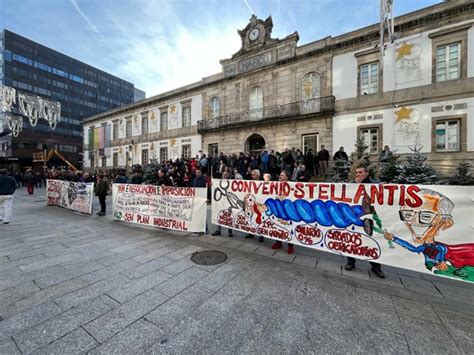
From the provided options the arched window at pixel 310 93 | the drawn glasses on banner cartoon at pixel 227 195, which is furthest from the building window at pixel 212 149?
the drawn glasses on banner cartoon at pixel 227 195

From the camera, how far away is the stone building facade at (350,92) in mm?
11359

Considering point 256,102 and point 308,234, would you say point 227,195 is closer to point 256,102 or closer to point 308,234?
point 308,234

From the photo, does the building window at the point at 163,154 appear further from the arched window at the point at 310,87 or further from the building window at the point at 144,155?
the arched window at the point at 310,87

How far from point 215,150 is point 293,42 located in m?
11.5

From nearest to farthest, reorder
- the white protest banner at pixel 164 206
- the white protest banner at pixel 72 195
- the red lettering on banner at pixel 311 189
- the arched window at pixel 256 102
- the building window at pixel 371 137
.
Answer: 1. the red lettering on banner at pixel 311 189
2. the white protest banner at pixel 164 206
3. the white protest banner at pixel 72 195
4. the building window at pixel 371 137
5. the arched window at pixel 256 102

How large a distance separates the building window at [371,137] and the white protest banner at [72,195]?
16084 mm

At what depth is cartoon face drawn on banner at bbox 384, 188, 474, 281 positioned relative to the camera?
2.68 m

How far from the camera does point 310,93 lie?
1565 centimetres

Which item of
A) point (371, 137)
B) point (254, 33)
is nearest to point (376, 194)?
point (371, 137)

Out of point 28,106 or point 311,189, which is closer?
point 311,189

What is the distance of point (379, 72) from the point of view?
13156 millimetres

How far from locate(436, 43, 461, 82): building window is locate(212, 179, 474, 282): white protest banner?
45.5 ft

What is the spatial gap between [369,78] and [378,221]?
14500mm

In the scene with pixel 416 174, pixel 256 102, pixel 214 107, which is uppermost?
pixel 214 107
